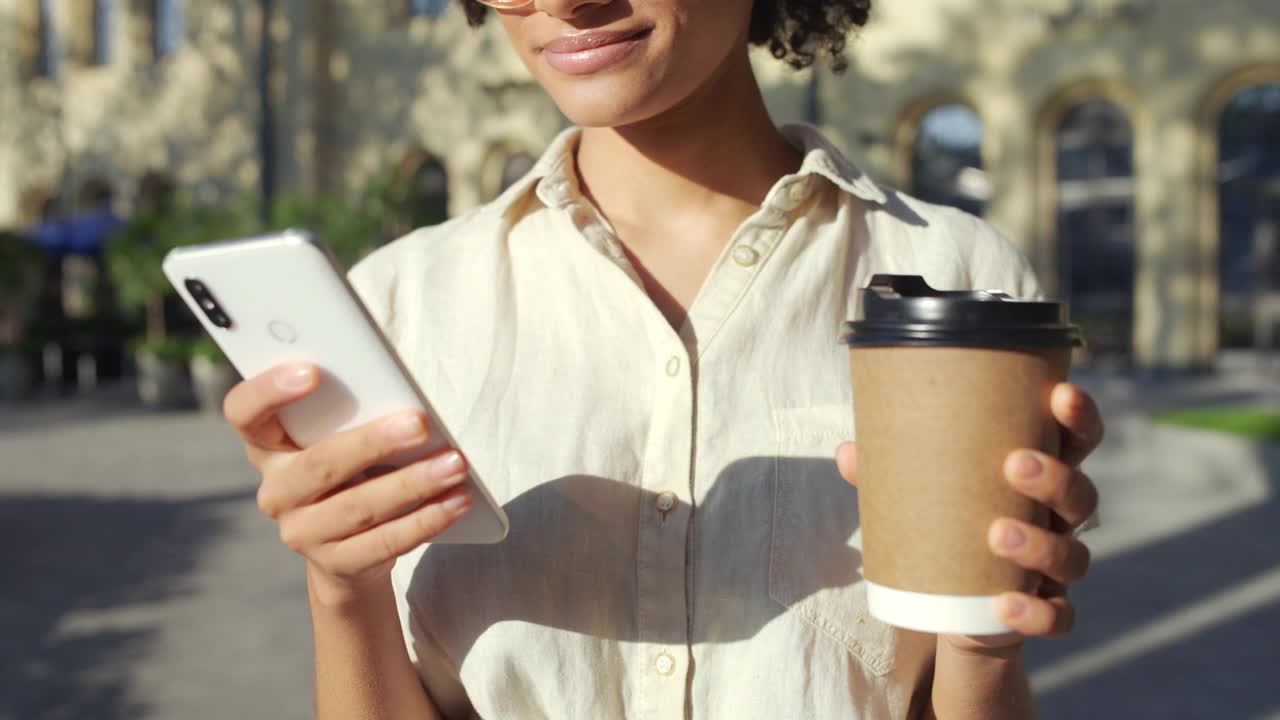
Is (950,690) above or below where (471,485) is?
below

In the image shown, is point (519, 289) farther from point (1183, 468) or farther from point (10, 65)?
point (10, 65)

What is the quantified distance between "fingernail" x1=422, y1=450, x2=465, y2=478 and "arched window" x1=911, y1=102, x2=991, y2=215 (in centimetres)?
1653

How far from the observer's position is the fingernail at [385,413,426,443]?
977 mm

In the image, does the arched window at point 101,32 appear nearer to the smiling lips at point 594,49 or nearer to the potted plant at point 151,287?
the potted plant at point 151,287

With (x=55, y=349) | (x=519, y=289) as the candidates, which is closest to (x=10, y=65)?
(x=55, y=349)

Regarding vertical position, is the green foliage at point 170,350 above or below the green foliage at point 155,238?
below

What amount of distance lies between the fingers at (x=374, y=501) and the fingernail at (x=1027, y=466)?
0.43 meters

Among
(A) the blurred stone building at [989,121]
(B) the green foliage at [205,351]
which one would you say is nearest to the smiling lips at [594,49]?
(A) the blurred stone building at [989,121]

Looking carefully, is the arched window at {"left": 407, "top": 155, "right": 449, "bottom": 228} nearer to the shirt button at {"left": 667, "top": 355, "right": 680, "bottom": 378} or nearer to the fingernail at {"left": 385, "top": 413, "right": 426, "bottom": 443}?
the shirt button at {"left": 667, "top": 355, "right": 680, "bottom": 378}

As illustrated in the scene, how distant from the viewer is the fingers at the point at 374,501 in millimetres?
992

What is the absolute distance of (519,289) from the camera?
1.48 metres

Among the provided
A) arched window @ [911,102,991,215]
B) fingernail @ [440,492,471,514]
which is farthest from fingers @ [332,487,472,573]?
arched window @ [911,102,991,215]

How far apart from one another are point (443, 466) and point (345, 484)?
107 millimetres

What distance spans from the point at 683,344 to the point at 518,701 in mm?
432
